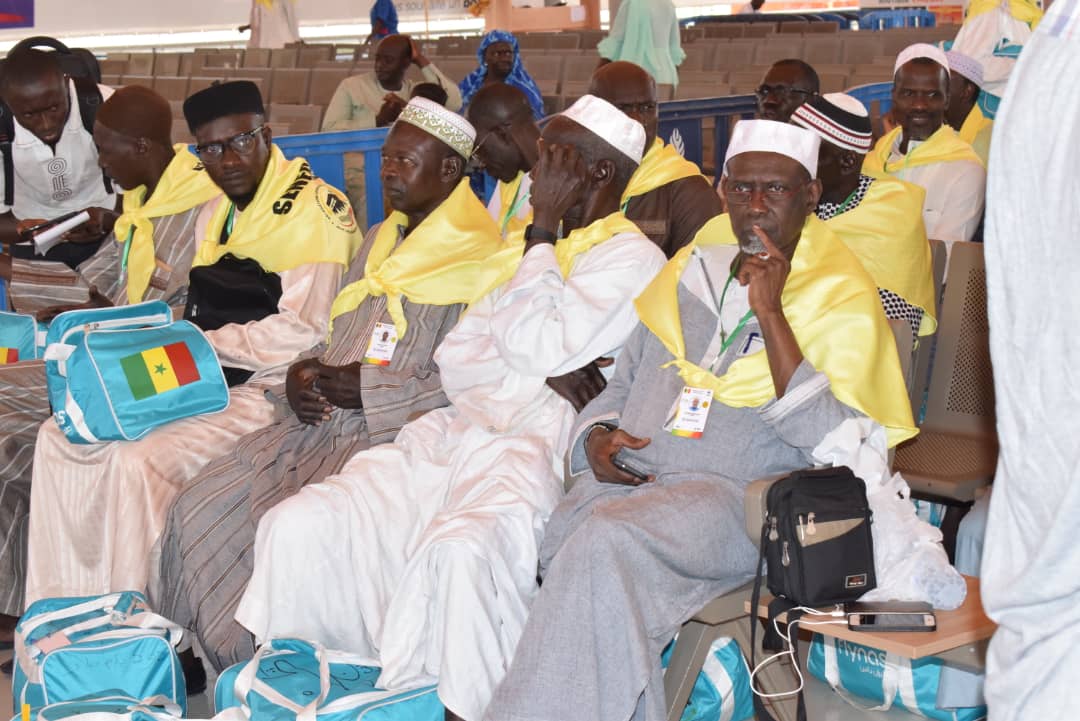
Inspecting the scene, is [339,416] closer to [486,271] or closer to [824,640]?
[486,271]

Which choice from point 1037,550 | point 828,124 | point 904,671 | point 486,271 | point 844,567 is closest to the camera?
point 1037,550

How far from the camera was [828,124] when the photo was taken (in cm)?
396

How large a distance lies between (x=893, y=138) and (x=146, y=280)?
2883mm

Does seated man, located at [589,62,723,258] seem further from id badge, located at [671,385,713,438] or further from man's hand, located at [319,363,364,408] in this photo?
id badge, located at [671,385,713,438]

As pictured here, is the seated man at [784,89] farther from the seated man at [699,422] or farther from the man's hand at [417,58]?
the man's hand at [417,58]

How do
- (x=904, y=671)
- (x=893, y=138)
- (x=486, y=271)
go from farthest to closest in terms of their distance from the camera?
(x=893, y=138), (x=486, y=271), (x=904, y=671)

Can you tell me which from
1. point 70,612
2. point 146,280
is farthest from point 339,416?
point 146,280

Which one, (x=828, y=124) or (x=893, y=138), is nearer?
(x=828, y=124)

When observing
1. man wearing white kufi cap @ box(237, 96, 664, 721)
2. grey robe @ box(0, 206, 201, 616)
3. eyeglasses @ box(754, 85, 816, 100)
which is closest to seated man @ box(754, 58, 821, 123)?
eyeglasses @ box(754, 85, 816, 100)

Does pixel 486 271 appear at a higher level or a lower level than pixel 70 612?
higher

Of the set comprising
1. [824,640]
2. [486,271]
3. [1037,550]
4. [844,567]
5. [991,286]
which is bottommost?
[824,640]

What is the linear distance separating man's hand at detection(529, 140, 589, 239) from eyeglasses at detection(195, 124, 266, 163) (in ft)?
3.80

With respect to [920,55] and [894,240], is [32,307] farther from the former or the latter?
[920,55]

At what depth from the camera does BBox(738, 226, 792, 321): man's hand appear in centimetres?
283
